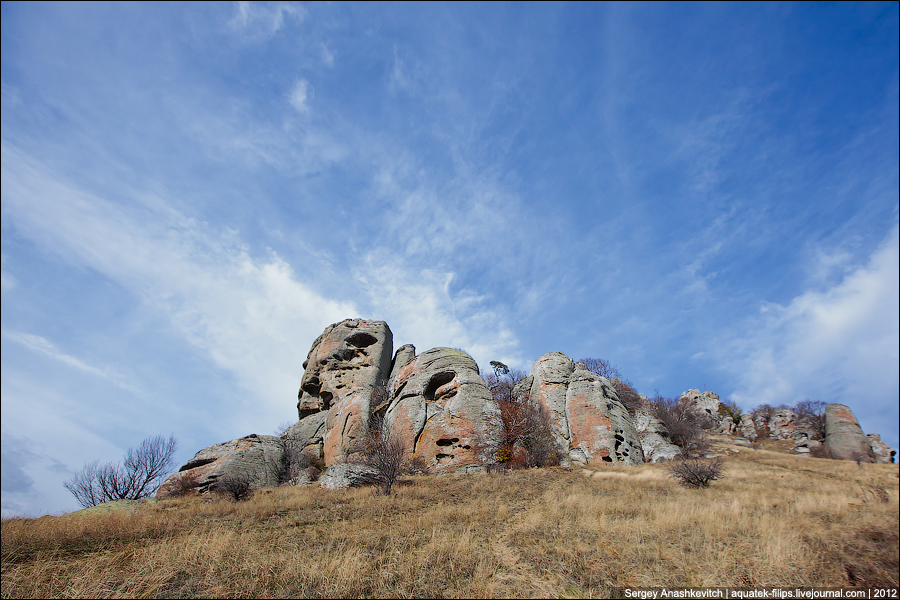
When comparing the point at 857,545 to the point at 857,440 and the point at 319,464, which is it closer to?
the point at 319,464

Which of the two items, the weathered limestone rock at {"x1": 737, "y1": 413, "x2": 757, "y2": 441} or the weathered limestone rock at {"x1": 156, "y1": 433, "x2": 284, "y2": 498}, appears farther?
the weathered limestone rock at {"x1": 737, "y1": 413, "x2": 757, "y2": 441}

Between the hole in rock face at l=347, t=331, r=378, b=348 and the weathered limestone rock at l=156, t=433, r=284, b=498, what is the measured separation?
14135 millimetres

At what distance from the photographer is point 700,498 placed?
10914 millimetres

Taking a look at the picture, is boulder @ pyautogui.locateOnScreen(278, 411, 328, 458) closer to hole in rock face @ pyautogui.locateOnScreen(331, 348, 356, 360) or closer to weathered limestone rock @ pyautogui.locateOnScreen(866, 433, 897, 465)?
hole in rock face @ pyautogui.locateOnScreen(331, 348, 356, 360)

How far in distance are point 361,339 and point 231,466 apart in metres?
17.9

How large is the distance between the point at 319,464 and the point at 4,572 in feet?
71.9

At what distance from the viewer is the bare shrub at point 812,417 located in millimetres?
42281

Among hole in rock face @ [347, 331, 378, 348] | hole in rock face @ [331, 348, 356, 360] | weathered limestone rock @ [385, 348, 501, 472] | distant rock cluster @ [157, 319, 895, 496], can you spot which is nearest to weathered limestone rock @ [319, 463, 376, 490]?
distant rock cluster @ [157, 319, 895, 496]

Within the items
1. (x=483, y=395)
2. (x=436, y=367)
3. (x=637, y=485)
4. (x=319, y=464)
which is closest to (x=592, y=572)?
(x=637, y=485)

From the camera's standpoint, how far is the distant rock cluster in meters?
20.7

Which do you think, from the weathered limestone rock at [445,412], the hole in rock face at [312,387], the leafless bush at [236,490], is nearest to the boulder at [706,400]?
the weathered limestone rock at [445,412]

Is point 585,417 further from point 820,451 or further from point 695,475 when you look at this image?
point 820,451

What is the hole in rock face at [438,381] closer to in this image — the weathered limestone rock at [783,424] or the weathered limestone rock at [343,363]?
the weathered limestone rock at [343,363]

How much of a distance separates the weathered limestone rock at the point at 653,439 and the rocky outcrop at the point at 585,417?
4.00ft
